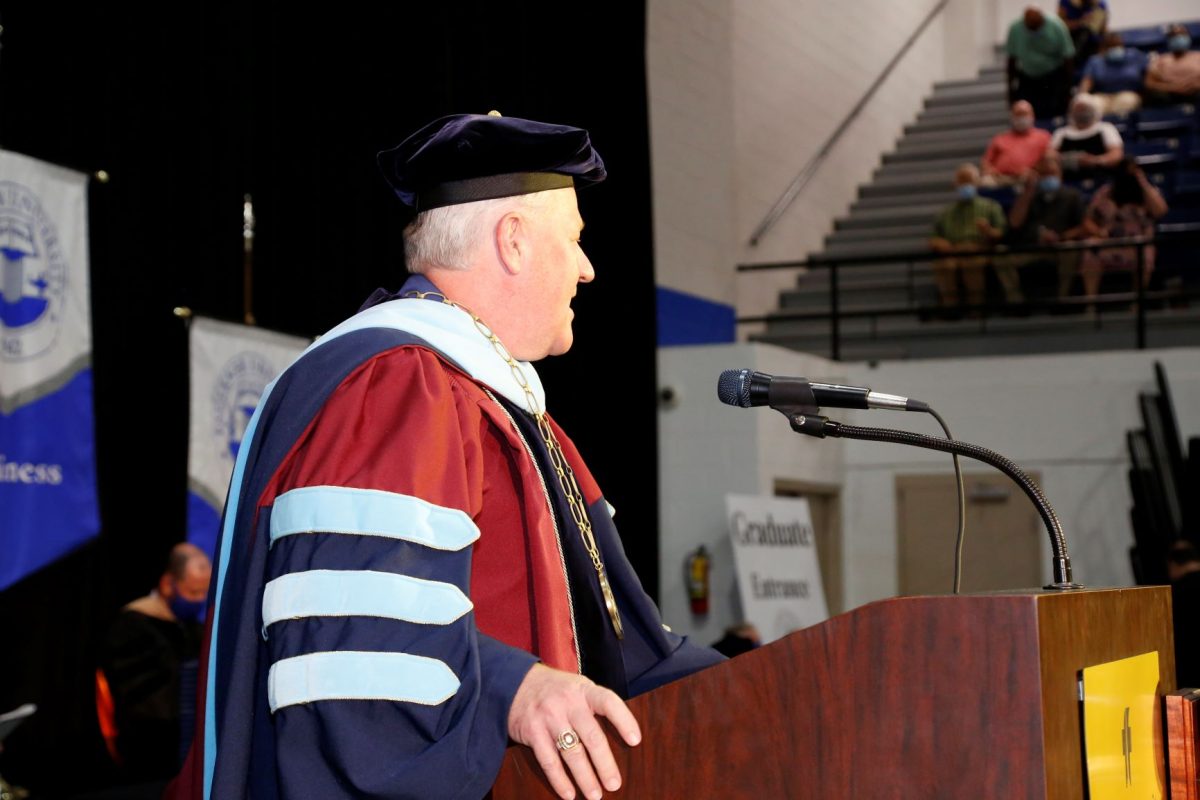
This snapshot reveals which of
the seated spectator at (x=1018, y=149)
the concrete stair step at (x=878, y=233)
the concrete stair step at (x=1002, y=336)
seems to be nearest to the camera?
the concrete stair step at (x=1002, y=336)

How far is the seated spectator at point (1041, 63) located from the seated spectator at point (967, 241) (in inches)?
95.9

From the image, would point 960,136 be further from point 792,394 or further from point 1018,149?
point 792,394

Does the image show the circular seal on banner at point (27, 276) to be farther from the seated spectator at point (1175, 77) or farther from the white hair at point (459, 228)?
the seated spectator at point (1175, 77)

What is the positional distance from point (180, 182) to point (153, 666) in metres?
1.90

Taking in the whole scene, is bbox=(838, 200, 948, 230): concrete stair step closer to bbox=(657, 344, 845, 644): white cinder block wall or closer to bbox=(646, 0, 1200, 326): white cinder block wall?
bbox=(646, 0, 1200, 326): white cinder block wall

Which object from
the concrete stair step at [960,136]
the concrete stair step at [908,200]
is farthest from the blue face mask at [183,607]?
the concrete stair step at [960,136]

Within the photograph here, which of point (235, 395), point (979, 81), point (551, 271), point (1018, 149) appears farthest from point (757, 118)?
point (551, 271)

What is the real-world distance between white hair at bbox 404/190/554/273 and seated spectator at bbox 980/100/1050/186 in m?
9.78

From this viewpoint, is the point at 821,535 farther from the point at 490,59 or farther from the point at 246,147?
the point at 246,147

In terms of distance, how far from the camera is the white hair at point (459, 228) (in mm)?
1795

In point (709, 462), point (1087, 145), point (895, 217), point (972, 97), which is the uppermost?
point (972, 97)

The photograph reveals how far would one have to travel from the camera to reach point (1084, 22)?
1314 cm

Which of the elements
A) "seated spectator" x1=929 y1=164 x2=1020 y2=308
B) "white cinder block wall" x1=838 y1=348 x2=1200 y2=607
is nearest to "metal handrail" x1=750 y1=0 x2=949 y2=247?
"seated spectator" x1=929 y1=164 x2=1020 y2=308

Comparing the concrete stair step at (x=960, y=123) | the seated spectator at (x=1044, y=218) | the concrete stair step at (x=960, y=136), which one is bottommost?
the seated spectator at (x=1044, y=218)
